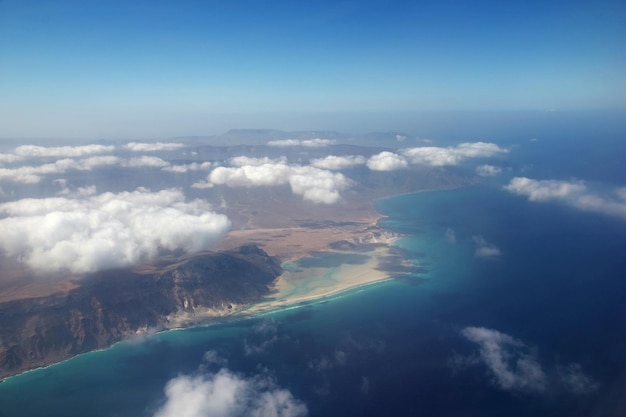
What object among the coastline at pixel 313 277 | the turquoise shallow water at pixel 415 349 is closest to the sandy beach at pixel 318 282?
the coastline at pixel 313 277

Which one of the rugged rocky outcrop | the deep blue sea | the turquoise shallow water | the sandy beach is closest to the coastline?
the sandy beach

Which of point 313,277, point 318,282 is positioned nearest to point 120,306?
point 318,282

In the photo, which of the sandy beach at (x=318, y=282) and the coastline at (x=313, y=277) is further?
the sandy beach at (x=318, y=282)

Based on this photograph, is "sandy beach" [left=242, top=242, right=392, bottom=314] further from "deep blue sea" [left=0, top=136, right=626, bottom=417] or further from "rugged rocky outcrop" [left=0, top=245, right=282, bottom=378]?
"deep blue sea" [left=0, top=136, right=626, bottom=417]

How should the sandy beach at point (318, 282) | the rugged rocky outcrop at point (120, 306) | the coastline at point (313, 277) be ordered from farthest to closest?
1. the sandy beach at point (318, 282)
2. the coastline at point (313, 277)
3. the rugged rocky outcrop at point (120, 306)

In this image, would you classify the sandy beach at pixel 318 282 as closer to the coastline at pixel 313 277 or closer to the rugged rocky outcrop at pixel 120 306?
the coastline at pixel 313 277

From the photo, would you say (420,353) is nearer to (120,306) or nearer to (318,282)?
(318,282)
